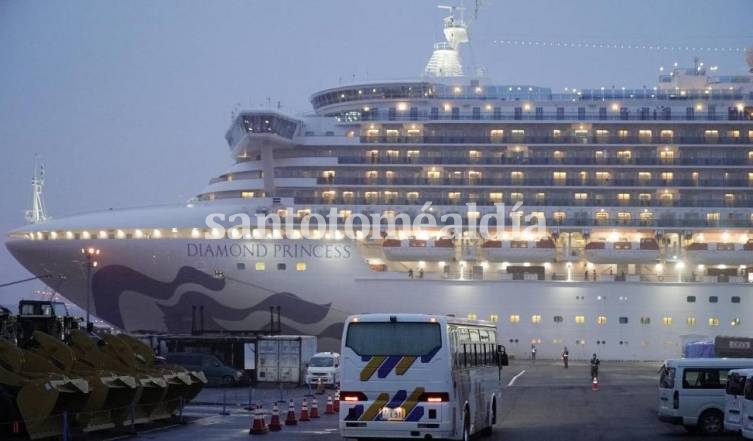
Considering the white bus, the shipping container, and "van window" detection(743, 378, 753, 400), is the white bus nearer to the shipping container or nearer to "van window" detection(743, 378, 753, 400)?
"van window" detection(743, 378, 753, 400)

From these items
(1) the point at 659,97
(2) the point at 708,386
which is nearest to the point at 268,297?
(1) the point at 659,97

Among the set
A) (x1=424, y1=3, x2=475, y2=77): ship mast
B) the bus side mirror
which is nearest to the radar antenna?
(x1=424, y1=3, x2=475, y2=77): ship mast

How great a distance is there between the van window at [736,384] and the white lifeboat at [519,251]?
26.9 m

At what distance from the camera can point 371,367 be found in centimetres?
1670

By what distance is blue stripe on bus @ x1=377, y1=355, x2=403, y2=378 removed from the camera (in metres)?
16.6

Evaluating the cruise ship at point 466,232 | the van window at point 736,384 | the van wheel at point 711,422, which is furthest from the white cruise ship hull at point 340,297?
the van window at point 736,384

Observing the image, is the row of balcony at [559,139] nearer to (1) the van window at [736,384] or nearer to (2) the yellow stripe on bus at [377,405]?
(1) the van window at [736,384]

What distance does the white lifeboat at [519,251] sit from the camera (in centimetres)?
4547

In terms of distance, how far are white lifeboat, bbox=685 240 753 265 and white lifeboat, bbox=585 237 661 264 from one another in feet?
4.69

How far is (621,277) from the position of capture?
45.5 meters

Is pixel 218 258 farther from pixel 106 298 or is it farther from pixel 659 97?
pixel 659 97

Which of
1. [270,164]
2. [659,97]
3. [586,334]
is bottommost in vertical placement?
[586,334]

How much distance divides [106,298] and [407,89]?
1581 cm

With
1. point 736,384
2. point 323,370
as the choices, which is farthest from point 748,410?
point 323,370
